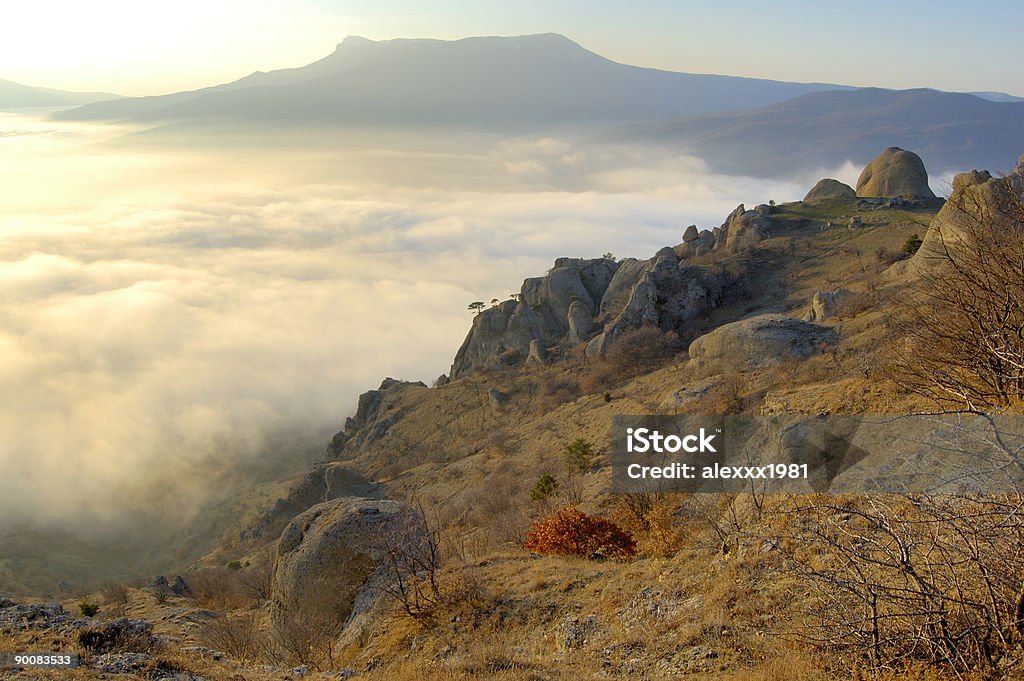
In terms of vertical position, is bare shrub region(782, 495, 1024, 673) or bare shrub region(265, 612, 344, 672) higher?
bare shrub region(782, 495, 1024, 673)

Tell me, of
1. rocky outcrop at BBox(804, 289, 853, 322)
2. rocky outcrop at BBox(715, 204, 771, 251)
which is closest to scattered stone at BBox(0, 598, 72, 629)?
rocky outcrop at BBox(804, 289, 853, 322)

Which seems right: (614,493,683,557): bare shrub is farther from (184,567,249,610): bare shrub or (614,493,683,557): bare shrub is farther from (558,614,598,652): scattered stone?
(184,567,249,610): bare shrub

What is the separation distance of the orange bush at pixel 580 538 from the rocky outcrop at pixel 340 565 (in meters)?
3.00

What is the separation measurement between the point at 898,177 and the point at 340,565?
4959 centimetres

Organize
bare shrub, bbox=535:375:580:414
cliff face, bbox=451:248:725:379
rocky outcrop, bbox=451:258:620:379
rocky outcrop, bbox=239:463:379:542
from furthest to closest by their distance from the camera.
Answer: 1. rocky outcrop, bbox=451:258:620:379
2. cliff face, bbox=451:248:725:379
3. rocky outcrop, bbox=239:463:379:542
4. bare shrub, bbox=535:375:580:414

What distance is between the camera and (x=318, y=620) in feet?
48.4

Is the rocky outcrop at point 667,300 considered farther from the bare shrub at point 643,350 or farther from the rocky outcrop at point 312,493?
the rocky outcrop at point 312,493

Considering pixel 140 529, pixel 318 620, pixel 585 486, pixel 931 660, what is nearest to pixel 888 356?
pixel 585 486

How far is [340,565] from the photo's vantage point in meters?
15.1

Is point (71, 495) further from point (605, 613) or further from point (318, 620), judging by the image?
point (605, 613)

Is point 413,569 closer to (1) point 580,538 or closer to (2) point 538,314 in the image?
(1) point 580,538

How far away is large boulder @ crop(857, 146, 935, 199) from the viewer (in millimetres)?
47312

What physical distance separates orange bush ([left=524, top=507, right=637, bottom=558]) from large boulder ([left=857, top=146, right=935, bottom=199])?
42109 millimetres

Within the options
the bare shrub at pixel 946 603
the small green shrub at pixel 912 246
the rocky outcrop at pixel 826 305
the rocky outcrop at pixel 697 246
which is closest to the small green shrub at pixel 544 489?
the bare shrub at pixel 946 603
